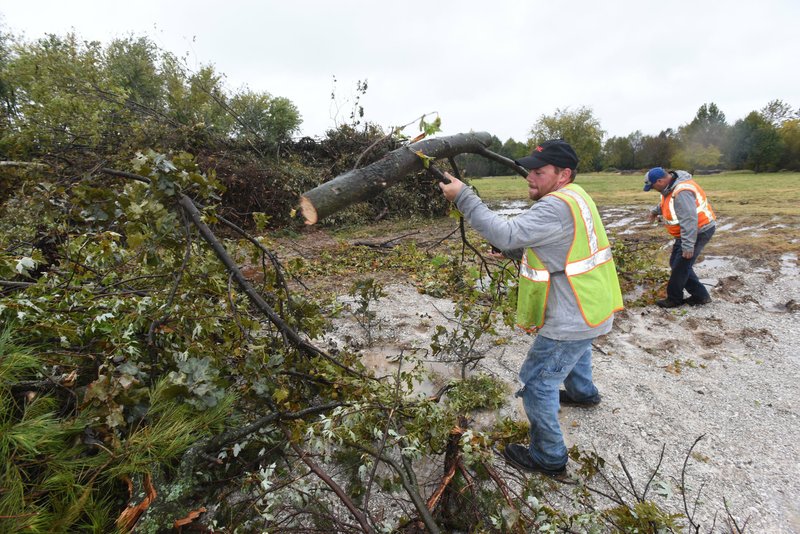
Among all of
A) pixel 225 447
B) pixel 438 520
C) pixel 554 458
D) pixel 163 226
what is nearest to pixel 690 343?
pixel 554 458

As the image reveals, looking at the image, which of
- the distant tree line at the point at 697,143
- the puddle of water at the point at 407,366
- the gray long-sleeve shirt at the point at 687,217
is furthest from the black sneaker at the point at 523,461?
the distant tree line at the point at 697,143

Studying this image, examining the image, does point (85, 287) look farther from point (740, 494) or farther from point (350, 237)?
point (350, 237)

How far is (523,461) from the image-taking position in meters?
2.25

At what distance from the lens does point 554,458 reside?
216cm

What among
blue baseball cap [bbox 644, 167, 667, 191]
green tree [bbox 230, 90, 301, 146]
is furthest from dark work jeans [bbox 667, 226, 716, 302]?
green tree [bbox 230, 90, 301, 146]

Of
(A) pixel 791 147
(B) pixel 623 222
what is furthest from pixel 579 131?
(B) pixel 623 222

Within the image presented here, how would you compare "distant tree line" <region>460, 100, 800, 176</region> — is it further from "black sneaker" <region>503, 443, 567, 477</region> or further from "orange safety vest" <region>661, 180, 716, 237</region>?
"black sneaker" <region>503, 443, 567, 477</region>

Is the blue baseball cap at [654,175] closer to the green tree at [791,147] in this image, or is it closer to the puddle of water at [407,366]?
the puddle of water at [407,366]

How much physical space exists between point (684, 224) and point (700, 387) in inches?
87.6

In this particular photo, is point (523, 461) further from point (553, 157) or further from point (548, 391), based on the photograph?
point (553, 157)

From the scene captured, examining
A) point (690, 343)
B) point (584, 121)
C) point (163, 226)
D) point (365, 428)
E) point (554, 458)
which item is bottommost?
point (690, 343)

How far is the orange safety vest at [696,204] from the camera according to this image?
4.40m

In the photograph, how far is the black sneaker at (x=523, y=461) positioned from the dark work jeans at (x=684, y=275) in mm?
3690

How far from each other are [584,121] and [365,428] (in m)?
50.9
